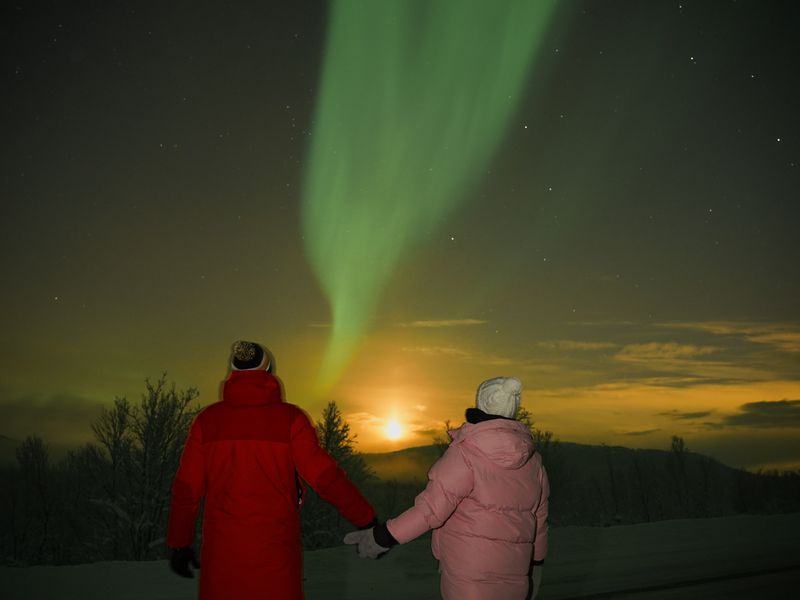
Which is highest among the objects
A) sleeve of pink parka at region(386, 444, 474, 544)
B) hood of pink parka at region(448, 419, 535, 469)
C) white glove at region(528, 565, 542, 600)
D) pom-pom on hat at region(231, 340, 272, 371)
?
pom-pom on hat at region(231, 340, 272, 371)

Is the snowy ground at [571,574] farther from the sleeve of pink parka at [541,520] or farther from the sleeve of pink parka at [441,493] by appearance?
the sleeve of pink parka at [441,493]

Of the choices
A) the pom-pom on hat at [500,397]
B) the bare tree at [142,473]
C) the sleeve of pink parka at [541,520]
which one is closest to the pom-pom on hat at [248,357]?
the pom-pom on hat at [500,397]

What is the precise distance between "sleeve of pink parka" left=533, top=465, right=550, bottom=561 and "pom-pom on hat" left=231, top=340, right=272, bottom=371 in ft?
5.90

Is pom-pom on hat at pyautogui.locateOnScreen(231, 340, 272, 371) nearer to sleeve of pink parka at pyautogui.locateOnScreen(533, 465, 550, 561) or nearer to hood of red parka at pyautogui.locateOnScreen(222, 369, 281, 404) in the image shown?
hood of red parka at pyautogui.locateOnScreen(222, 369, 281, 404)

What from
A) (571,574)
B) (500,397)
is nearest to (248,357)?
(500,397)

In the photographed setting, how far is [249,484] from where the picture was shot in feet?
15.3

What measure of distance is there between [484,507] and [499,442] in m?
0.39

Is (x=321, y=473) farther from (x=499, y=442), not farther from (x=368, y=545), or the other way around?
(x=499, y=442)

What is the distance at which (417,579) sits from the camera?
995 centimetres

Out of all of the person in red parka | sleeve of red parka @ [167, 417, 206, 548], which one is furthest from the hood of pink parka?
sleeve of red parka @ [167, 417, 206, 548]

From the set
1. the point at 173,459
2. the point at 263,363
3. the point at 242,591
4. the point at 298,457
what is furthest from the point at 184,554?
the point at 173,459

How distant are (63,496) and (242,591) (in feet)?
182

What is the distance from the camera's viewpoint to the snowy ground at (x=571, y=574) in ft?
29.3

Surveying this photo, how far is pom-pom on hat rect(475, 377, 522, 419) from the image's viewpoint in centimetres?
483
